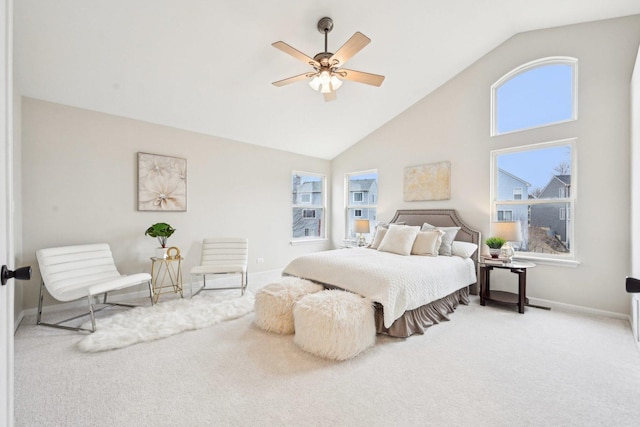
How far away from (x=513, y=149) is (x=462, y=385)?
3355mm

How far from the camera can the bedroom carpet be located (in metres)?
1.66

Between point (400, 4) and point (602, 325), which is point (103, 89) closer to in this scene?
point (400, 4)

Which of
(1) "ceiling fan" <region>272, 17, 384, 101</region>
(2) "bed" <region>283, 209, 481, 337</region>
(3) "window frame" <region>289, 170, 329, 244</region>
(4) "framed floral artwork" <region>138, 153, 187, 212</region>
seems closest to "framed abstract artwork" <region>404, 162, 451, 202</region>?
(2) "bed" <region>283, 209, 481, 337</region>

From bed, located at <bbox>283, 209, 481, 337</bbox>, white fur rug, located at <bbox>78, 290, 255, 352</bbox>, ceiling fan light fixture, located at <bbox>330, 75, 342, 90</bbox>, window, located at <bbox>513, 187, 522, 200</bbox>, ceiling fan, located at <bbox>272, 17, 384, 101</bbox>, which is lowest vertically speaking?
white fur rug, located at <bbox>78, 290, 255, 352</bbox>

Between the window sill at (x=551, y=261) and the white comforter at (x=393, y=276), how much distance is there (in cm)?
74

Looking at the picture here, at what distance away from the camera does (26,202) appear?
10.3 ft

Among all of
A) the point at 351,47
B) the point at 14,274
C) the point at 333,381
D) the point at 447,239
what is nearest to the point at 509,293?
the point at 447,239

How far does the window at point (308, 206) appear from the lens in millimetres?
5886

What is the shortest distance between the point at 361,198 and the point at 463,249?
8.19 ft

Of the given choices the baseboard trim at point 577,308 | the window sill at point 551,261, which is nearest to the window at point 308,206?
the window sill at point 551,261

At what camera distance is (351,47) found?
256 centimetres

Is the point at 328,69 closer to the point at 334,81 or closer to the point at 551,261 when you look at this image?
the point at 334,81

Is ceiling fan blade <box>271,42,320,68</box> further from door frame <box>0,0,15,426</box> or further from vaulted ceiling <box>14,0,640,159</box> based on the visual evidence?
door frame <box>0,0,15,426</box>

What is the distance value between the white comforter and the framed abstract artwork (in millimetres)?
1314
